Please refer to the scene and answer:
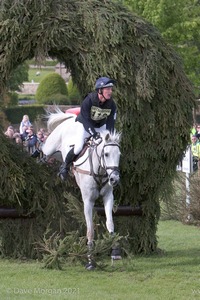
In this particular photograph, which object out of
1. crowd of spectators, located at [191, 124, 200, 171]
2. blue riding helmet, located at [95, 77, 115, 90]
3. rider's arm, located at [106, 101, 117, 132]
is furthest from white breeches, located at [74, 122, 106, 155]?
crowd of spectators, located at [191, 124, 200, 171]

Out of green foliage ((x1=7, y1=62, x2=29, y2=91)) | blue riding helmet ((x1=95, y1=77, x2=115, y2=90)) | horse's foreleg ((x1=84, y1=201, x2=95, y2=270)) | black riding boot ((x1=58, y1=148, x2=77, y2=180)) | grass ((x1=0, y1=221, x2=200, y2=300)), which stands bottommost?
grass ((x1=0, y1=221, x2=200, y2=300))

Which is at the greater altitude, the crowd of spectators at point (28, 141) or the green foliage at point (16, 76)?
the green foliage at point (16, 76)

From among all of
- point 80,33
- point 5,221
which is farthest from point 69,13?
point 5,221

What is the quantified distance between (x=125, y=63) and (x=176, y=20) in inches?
953

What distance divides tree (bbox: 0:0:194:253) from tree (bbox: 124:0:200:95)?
22597 millimetres

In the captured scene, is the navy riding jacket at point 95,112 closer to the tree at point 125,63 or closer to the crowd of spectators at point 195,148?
the tree at point 125,63

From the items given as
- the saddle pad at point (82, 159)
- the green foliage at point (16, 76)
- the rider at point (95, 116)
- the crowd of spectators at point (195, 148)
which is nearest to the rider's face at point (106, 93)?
the rider at point (95, 116)

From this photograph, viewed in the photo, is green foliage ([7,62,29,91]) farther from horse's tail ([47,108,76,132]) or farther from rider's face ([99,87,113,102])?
rider's face ([99,87,113,102])

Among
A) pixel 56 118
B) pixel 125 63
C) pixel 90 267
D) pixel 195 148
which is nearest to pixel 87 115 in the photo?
pixel 125 63

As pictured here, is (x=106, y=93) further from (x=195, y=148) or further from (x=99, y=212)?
(x=195, y=148)

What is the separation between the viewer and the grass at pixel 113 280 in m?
8.85

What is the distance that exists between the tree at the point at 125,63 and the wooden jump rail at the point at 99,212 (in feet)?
1.28

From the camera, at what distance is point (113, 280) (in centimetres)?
973

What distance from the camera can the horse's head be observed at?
9883 millimetres
